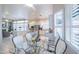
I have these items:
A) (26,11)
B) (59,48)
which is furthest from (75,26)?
(26,11)

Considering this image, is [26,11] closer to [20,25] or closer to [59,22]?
[20,25]

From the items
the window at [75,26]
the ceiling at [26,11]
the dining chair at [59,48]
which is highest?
the ceiling at [26,11]

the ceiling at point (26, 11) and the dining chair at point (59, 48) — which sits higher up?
the ceiling at point (26, 11)

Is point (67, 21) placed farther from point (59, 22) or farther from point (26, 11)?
point (26, 11)

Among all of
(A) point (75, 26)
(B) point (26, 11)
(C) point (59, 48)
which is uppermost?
(B) point (26, 11)

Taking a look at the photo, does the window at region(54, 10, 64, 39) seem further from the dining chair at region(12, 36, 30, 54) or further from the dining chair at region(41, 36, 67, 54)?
the dining chair at region(12, 36, 30, 54)

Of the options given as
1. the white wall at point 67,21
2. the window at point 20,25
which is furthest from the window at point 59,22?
the window at point 20,25

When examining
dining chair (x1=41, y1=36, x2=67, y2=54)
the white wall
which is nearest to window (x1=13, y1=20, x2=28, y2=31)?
dining chair (x1=41, y1=36, x2=67, y2=54)

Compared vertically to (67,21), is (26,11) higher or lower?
higher

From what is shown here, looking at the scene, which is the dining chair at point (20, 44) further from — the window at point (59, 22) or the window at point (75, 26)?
the window at point (75, 26)

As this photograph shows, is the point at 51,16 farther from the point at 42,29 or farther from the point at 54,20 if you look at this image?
the point at 42,29

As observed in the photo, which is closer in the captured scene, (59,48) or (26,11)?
(26,11)
